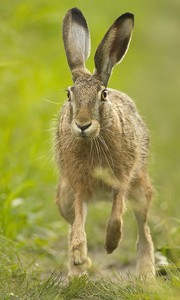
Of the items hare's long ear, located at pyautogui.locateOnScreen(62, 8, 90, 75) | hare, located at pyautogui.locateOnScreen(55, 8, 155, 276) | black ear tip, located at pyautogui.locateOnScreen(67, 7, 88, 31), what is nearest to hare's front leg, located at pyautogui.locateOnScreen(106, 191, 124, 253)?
hare, located at pyautogui.locateOnScreen(55, 8, 155, 276)

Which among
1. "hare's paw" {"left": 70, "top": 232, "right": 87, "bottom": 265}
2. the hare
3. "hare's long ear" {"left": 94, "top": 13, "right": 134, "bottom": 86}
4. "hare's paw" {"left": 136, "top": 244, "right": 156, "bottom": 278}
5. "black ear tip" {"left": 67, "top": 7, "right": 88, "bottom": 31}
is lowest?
"hare's paw" {"left": 136, "top": 244, "right": 156, "bottom": 278}

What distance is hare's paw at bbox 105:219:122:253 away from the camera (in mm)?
8859

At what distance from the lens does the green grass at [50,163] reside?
8.12 metres

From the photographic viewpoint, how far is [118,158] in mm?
9273

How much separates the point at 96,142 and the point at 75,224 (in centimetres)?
68

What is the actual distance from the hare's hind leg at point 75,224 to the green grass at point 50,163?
0.18 meters

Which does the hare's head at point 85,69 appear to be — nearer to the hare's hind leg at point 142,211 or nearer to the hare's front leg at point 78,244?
the hare's front leg at point 78,244

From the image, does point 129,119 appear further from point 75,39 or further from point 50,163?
point 50,163

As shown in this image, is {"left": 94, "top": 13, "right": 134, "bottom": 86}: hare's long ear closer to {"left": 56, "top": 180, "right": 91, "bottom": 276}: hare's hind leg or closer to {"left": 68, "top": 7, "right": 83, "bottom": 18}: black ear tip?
{"left": 68, "top": 7, "right": 83, "bottom": 18}: black ear tip

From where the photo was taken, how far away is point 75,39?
9.38m

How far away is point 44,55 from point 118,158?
5355 mm

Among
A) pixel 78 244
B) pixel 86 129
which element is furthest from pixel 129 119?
pixel 78 244

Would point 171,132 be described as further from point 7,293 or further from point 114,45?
point 7,293

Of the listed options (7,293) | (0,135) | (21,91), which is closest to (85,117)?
(7,293)
